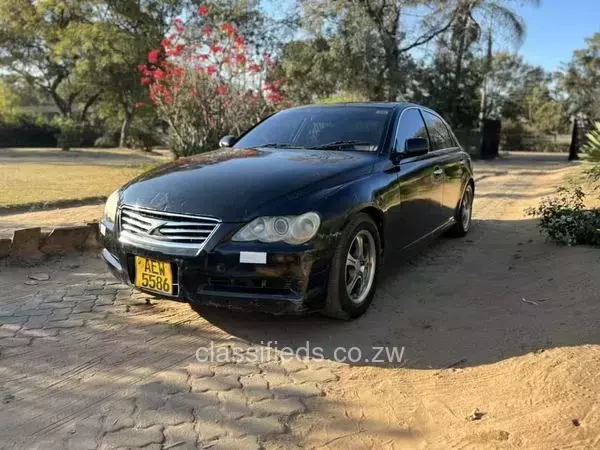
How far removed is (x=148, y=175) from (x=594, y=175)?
5713 millimetres

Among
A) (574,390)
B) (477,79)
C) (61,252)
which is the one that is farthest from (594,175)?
(477,79)

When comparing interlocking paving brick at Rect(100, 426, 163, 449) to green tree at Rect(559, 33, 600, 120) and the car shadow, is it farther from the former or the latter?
green tree at Rect(559, 33, 600, 120)

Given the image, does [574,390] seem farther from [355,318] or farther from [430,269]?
[430,269]

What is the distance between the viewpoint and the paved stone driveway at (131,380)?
8.52 feet

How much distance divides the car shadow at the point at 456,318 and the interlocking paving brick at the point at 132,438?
1.15 m

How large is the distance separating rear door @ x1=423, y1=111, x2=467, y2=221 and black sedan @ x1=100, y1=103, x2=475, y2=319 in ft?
3.18

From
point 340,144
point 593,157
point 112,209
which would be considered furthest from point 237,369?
point 593,157

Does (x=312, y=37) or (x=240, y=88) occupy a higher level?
(x=312, y=37)

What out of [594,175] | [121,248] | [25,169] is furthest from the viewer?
[25,169]

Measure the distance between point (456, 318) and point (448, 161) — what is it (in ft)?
7.99

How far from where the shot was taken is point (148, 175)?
418cm

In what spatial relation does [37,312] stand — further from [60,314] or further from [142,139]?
[142,139]

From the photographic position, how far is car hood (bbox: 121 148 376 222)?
3.45 metres

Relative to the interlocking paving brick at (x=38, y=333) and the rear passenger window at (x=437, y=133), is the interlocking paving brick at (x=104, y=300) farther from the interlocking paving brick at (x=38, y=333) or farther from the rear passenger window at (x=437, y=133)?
the rear passenger window at (x=437, y=133)
